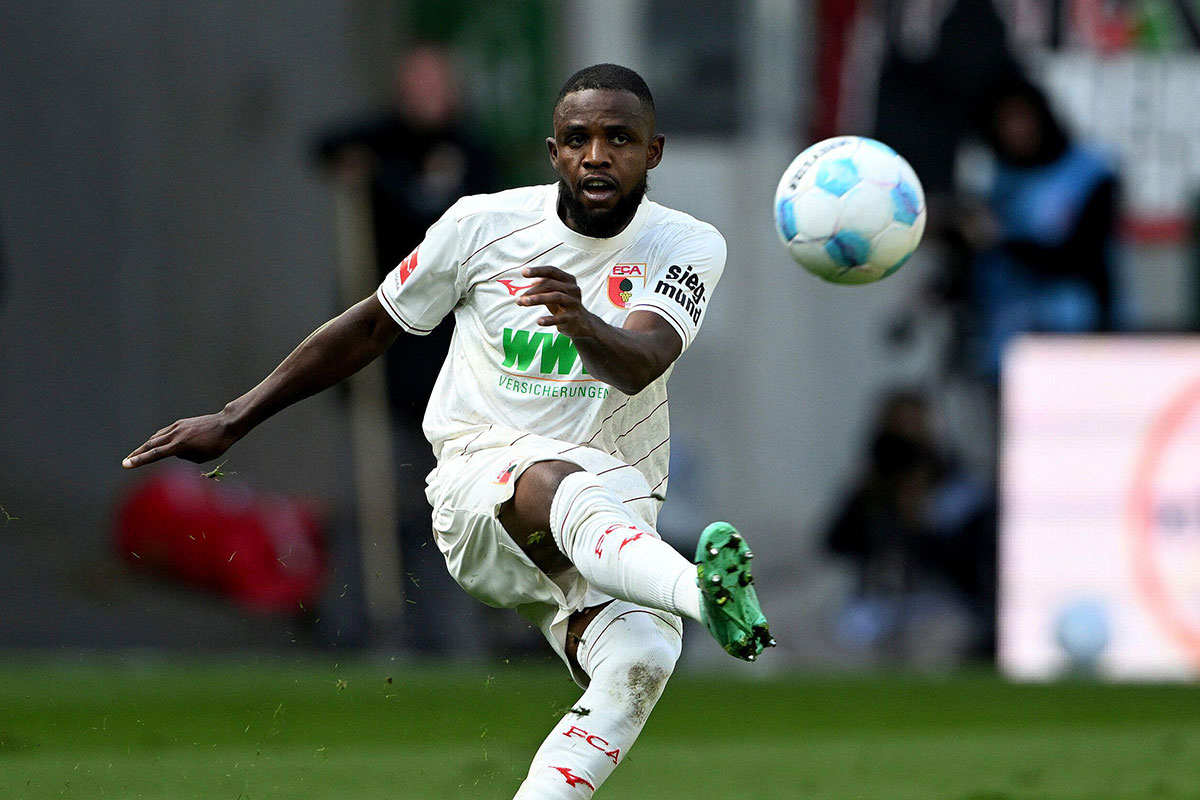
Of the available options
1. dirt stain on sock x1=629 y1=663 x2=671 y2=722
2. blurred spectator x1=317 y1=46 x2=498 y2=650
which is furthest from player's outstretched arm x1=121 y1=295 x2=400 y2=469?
blurred spectator x1=317 y1=46 x2=498 y2=650

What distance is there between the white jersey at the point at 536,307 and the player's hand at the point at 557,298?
18.9 inches

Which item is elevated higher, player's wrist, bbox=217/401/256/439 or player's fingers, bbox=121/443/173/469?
player's wrist, bbox=217/401/256/439

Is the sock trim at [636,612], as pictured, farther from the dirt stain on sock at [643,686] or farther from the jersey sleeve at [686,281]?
the jersey sleeve at [686,281]

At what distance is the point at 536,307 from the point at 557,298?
636 mm

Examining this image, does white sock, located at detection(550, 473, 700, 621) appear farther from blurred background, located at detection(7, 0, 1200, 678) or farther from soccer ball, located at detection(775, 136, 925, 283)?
blurred background, located at detection(7, 0, 1200, 678)

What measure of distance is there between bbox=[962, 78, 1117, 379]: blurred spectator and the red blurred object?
4127 mm

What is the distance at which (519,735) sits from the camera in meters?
7.99

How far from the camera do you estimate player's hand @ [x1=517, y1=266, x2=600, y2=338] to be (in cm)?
418

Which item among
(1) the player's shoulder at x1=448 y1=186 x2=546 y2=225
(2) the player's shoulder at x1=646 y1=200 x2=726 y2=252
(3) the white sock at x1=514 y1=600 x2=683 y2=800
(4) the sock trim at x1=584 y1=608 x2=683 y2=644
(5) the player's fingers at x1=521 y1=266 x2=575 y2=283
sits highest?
(1) the player's shoulder at x1=448 y1=186 x2=546 y2=225

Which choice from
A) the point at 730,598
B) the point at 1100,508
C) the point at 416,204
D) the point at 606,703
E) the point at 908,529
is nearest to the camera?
the point at 730,598

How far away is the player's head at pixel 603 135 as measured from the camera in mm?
4637

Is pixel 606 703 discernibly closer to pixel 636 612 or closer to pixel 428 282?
pixel 636 612

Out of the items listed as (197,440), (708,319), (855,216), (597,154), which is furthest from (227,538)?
(597,154)

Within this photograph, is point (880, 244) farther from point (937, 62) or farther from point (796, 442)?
point (796, 442)
